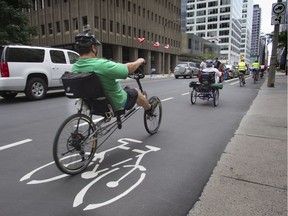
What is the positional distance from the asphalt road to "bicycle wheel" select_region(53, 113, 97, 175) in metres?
0.15

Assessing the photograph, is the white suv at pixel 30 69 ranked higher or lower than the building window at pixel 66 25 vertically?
lower

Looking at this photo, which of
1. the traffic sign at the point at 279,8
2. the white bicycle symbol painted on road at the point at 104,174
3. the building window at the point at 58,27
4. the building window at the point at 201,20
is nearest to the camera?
the white bicycle symbol painted on road at the point at 104,174

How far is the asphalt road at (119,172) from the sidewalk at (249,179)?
0.52ft

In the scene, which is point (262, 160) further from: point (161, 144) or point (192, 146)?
point (161, 144)

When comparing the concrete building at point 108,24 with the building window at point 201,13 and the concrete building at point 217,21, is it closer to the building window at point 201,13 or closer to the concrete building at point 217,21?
the concrete building at point 217,21

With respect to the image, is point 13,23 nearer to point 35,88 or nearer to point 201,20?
point 35,88

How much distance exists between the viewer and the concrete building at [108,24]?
3556 centimetres

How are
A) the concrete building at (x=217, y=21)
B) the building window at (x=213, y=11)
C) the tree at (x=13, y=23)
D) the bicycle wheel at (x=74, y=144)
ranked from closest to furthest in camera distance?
the bicycle wheel at (x=74, y=144), the tree at (x=13, y=23), the concrete building at (x=217, y=21), the building window at (x=213, y=11)

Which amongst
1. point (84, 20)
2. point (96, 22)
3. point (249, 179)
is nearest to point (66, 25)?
point (84, 20)

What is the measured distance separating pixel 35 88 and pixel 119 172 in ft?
25.9

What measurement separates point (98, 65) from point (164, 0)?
2169 inches

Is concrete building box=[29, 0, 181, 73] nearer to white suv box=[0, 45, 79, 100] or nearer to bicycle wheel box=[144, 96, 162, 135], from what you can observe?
white suv box=[0, 45, 79, 100]

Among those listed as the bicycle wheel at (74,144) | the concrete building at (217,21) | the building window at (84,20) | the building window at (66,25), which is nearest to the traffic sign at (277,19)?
the bicycle wheel at (74,144)

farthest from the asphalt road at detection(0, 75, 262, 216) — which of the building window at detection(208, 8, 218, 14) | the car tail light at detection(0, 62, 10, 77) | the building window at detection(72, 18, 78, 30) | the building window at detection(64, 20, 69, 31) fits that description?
the building window at detection(208, 8, 218, 14)
